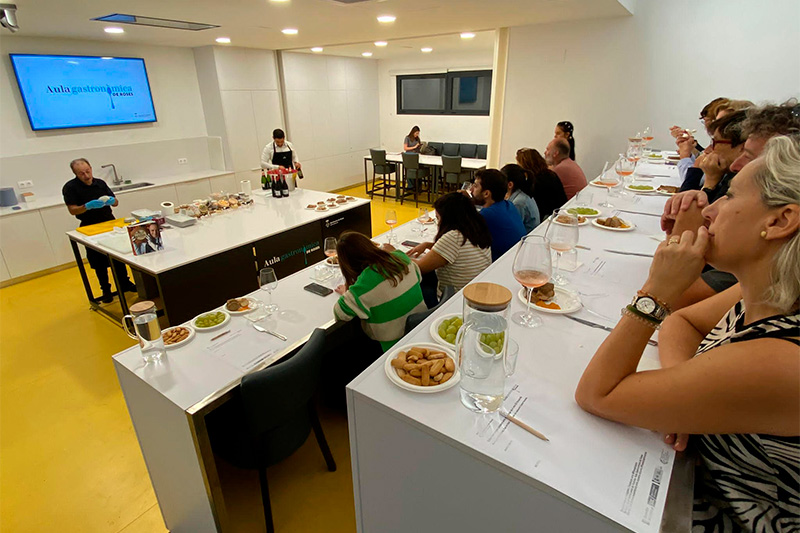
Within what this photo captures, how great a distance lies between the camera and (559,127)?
4.96 metres

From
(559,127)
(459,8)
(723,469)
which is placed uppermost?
(459,8)

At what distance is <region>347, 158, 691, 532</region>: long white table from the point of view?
82 cm

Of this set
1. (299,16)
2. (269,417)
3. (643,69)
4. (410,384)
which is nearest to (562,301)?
(410,384)

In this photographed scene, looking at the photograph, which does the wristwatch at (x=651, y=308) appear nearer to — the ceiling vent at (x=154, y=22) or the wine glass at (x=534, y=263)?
the wine glass at (x=534, y=263)

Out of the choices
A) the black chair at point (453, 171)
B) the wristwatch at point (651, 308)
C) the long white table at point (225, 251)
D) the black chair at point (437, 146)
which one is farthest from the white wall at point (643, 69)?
the wristwatch at point (651, 308)

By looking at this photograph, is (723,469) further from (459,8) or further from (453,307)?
(459,8)

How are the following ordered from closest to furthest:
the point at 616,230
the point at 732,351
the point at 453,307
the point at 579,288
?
the point at 732,351 → the point at 453,307 → the point at 579,288 → the point at 616,230

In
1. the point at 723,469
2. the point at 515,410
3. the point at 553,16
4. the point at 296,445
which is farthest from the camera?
the point at 553,16

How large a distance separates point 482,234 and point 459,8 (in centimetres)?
266

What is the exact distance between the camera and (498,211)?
275 cm

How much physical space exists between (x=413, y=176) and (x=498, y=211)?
5248mm

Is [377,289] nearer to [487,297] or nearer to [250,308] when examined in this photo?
[250,308]

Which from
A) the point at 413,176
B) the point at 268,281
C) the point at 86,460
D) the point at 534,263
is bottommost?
the point at 86,460

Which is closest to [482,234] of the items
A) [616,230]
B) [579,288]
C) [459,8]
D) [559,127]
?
[616,230]
